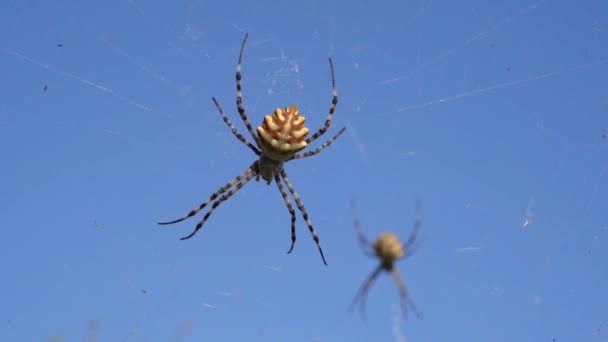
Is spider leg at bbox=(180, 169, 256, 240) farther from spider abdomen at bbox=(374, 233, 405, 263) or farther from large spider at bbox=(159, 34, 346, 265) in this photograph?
spider abdomen at bbox=(374, 233, 405, 263)

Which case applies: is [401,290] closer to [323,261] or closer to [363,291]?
[363,291]

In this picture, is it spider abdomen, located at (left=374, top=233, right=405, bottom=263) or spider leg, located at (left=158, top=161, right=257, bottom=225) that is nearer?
spider abdomen, located at (left=374, top=233, right=405, bottom=263)

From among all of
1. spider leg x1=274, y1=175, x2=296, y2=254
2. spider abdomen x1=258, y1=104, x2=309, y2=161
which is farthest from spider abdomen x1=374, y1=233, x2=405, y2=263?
spider leg x1=274, y1=175, x2=296, y2=254

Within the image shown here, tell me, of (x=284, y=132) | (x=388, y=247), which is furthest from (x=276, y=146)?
(x=388, y=247)

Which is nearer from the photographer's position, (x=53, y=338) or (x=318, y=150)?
(x=318, y=150)

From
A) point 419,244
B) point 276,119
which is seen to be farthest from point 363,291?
point 276,119

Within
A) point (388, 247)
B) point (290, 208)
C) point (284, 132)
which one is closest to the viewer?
point (388, 247)

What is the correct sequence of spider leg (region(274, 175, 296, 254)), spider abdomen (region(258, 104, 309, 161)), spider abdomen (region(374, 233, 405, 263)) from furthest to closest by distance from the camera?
spider leg (region(274, 175, 296, 254)) → spider abdomen (region(258, 104, 309, 161)) → spider abdomen (region(374, 233, 405, 263))

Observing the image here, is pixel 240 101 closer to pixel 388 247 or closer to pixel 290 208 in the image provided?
pixel 290 208
